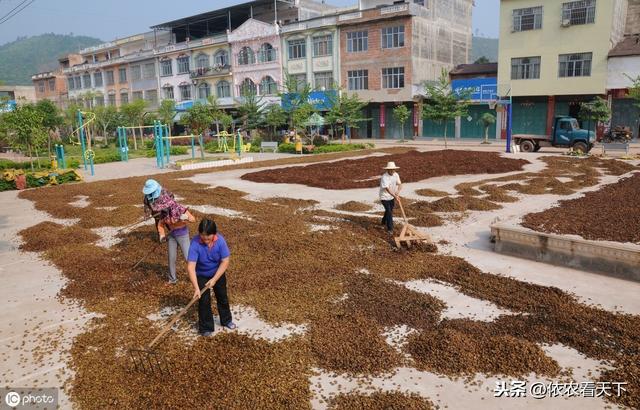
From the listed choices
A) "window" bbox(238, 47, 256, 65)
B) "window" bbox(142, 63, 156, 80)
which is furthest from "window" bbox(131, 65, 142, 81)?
"window" bbox(238, 47, 256, 65)

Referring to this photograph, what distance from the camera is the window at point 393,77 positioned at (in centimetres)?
4344

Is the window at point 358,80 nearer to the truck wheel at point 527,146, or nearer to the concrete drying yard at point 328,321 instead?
the truck wheel at point 527,146

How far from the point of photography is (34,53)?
554ft

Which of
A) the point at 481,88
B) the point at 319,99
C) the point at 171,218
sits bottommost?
the point at 171,218

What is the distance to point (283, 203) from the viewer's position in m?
14.8

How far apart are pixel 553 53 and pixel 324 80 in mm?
20604

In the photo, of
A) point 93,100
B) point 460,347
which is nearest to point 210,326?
point 460,347

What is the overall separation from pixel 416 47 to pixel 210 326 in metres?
40.8

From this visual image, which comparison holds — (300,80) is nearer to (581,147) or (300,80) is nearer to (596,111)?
(596,111)

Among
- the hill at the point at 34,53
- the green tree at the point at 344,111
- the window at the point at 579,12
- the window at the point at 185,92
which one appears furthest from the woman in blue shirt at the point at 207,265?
the hill at the point at 34,53

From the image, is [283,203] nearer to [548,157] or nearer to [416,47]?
[548,157]

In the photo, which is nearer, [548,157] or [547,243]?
[547,243]

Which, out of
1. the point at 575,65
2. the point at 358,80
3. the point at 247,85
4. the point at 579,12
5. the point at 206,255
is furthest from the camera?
the point at 247,85

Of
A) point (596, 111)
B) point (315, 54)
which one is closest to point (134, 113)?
point (315, 54)
